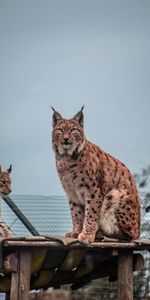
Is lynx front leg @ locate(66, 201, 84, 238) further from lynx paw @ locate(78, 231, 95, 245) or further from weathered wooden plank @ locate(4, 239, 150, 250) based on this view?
weathered wooden plank @ locate(4, 239, 150, 250)

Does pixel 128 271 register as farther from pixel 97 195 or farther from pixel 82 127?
pixel 82 127

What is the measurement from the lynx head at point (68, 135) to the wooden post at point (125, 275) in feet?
4.38

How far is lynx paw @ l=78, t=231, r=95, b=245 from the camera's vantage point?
9.91 metres

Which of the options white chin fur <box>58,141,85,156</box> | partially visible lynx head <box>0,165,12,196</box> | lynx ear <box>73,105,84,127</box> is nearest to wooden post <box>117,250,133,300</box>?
white chin fur <box>58,141,85,156</box>

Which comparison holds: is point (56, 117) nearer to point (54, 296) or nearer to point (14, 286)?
point (14, 286)

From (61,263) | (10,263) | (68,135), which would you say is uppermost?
(68,135)

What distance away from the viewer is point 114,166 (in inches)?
425

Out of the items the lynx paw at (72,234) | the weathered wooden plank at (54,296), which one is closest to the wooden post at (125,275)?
the lynx paw at (72,234)

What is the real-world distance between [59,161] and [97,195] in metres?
0.65

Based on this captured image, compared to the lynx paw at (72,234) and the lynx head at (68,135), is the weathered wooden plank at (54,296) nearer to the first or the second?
the lynx paw at (72,234)

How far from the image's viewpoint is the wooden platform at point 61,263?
9633 millimetres

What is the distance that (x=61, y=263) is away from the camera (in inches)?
407

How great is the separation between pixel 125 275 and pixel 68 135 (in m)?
1.76

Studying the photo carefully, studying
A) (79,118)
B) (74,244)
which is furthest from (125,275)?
(79,118)
